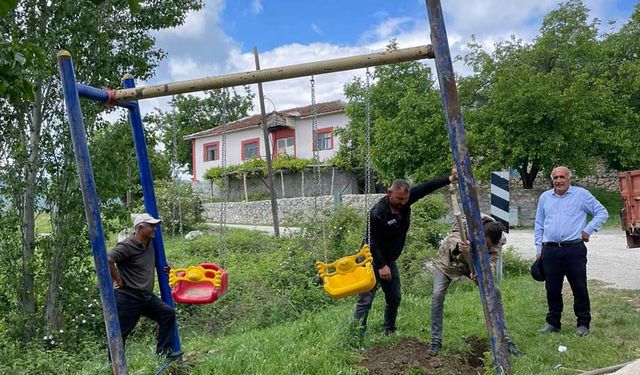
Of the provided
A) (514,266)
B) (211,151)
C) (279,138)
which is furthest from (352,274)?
(211,151)

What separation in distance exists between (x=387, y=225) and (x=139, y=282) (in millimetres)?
2310

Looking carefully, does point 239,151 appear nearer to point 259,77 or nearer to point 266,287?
point 266,287

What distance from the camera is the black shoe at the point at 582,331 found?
18.4ft

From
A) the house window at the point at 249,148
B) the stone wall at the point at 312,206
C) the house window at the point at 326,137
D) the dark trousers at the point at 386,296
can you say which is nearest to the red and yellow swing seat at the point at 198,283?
the dark trousers at the point at 386,296

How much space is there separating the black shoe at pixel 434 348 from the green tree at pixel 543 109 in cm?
1674

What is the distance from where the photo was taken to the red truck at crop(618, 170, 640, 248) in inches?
300

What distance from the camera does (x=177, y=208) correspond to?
1925 cm

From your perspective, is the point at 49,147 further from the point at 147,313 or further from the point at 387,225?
the point at 387,225

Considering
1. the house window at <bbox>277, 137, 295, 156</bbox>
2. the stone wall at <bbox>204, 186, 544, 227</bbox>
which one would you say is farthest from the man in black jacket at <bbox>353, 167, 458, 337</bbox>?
the house window at <bbox>277, 137, 295, 156</bbox>

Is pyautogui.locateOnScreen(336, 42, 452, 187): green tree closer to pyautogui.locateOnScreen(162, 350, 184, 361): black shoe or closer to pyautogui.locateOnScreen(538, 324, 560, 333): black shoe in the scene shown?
pyautogui.locateOnScreen(538, 324, 560, 333): black shoe

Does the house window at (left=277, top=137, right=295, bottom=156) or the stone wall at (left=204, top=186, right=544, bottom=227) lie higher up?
the house window at (left=277, top=137, right=295, bottom=156)

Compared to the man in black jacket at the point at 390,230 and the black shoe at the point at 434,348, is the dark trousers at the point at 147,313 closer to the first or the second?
the man in black jacket at the point at 390,230

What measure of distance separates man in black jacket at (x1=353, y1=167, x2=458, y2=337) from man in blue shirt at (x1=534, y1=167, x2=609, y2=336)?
1.44m

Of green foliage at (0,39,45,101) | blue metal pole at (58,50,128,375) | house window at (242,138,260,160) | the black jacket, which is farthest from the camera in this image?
house window at (242,138,260,160)
